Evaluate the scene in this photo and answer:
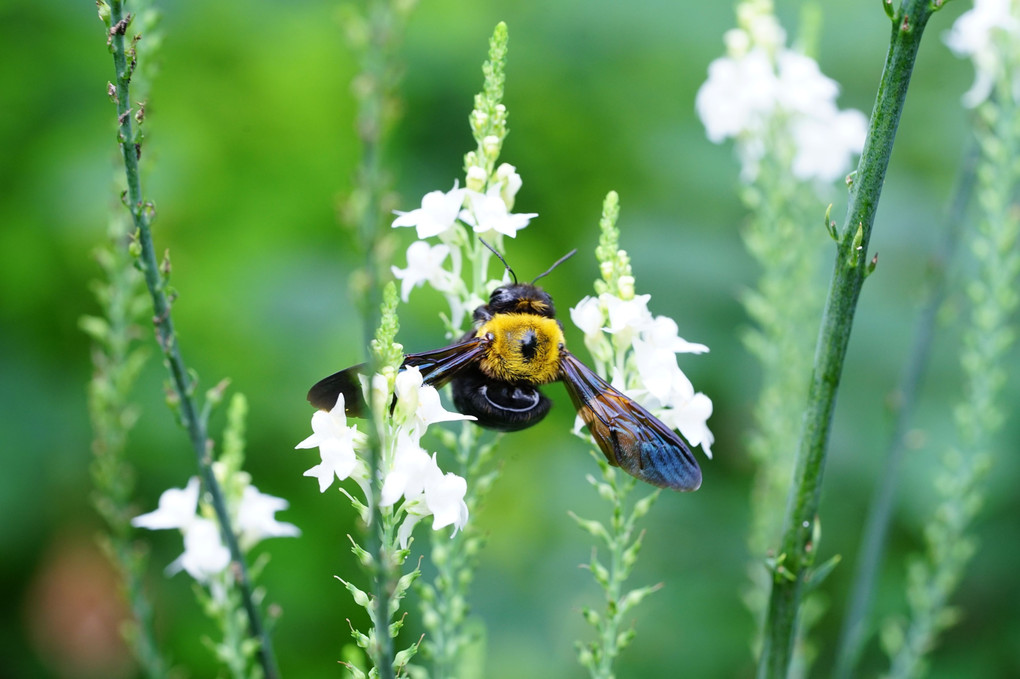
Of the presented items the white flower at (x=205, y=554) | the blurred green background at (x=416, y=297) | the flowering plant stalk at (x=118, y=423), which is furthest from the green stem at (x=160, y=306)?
the blurred green background at (x=416, y=297)

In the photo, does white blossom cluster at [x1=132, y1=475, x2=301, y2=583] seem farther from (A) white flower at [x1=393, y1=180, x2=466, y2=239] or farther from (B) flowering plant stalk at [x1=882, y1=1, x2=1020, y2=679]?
(B) flowering plant stalk at [x1=882, y1=1, x2=1020, y2=679]

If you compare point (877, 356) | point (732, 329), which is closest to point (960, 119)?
point (877, 356)

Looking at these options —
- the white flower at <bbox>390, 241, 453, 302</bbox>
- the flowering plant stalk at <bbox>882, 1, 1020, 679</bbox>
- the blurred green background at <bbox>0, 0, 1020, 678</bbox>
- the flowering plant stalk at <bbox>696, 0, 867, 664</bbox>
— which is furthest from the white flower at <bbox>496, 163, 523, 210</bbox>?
the blurred green background at <bbox>0, 0, 1020, 678</bbox>

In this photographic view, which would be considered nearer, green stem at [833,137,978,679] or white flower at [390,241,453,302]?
white flower at [390,241,453,302]

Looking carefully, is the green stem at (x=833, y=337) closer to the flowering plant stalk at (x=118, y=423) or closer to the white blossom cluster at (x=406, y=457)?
the white blossom cluster at (x=406, y=457)

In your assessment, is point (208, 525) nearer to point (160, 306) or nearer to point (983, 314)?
→ point (160, 306)

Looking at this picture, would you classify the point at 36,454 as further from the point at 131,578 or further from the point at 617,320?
the point at 617,320
